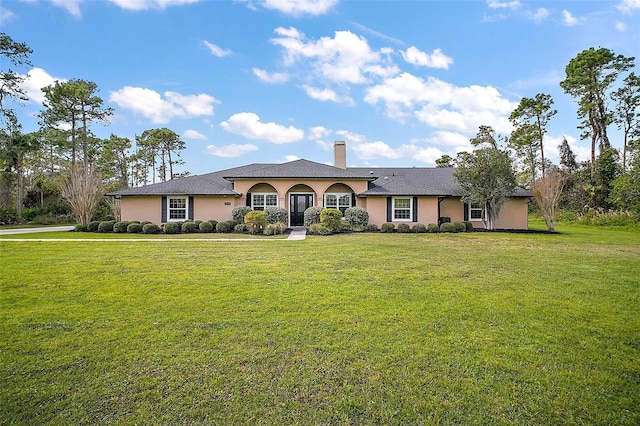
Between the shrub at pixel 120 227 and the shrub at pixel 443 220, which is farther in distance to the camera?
the shrub at pixel 443 220

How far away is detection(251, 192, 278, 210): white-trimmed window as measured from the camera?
20500mm

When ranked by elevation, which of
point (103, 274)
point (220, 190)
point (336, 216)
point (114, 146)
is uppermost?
point (114, 146)

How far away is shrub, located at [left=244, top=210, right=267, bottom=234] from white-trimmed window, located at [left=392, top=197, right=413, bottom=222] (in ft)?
25.9

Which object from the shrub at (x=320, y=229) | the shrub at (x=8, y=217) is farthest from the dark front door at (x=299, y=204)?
the shrub at (x=8, y=217)

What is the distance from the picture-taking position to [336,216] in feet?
56.3

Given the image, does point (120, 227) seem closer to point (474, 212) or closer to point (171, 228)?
point (171, 228)

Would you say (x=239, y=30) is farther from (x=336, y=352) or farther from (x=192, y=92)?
(x=336, y=352)

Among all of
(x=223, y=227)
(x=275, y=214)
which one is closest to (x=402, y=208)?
(x=275, y=214)

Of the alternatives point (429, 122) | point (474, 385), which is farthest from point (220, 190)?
point (474, 385)

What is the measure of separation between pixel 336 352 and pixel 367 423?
112 centimetres

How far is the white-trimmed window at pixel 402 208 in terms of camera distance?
1964cm

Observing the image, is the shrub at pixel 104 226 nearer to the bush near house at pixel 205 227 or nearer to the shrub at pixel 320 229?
the bush near house at pixel 205 227

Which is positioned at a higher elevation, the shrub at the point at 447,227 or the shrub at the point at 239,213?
the shrub at the point at 239,213

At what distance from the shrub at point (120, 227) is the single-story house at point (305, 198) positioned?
135cm
